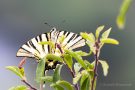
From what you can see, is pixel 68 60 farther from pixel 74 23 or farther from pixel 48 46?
pixel 74 23

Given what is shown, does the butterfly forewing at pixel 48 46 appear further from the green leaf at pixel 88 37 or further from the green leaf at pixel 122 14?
the green leaf at pixel 122 14

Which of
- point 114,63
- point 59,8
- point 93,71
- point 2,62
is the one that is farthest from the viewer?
point 59,8

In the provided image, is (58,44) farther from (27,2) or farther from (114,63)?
(27,2)

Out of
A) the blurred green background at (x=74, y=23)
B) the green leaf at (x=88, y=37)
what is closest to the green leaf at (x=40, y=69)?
the green leaf at (x=88, y=37)

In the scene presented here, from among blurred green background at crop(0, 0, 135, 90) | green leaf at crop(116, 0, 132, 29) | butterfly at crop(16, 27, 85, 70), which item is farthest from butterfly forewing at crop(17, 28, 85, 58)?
blurred green background at crop(0, 0, 135, 90)

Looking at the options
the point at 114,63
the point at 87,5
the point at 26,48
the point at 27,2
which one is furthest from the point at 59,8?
the point at 26,48

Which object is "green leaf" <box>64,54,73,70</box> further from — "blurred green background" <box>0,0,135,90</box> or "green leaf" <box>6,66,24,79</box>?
"blurred green background" <box>0,0,135,90</box>

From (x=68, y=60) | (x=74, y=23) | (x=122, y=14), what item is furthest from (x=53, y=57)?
(x=74, y=23)
